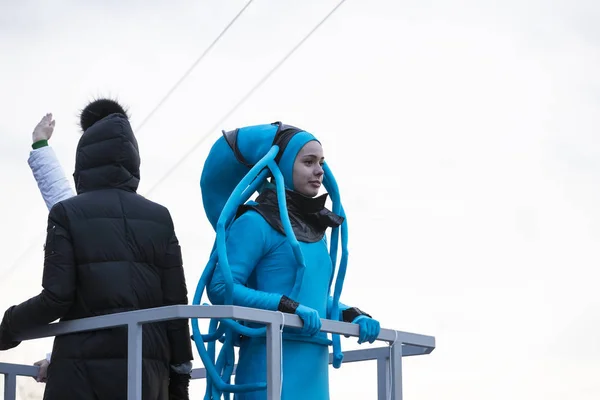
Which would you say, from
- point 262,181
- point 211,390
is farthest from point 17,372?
point 262,181

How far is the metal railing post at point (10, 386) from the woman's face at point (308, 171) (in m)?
1.85

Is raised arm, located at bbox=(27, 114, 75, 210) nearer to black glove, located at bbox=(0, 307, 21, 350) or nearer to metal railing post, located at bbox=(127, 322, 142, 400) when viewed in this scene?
black glove, located at bbox=(0, 307, 21, 350)

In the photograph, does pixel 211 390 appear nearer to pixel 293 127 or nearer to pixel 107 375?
pixel 107 375

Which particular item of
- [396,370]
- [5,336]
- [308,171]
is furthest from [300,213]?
[5,336]

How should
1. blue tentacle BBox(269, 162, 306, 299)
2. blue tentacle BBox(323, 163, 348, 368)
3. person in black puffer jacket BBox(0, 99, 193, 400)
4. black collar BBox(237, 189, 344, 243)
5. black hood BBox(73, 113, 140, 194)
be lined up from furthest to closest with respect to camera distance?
blue tentacle BBox(323, 163, 348, 368)
black collar BBox(237, 189, 344, 243)
blue tentacle BBox(269, 162, 306, 299)
black hood BBox(73, 113, 140, 194)
person in black puffer jacket BBox(0, 99, 193, 400)

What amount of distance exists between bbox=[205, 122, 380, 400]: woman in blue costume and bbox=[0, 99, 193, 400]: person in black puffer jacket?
46 cm

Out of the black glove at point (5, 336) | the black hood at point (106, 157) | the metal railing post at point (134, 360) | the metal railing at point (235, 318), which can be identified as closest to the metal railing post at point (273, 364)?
the metal railing at point (235, 318)

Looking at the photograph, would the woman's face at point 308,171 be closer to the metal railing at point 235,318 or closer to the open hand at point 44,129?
the metal railing at point 235,318

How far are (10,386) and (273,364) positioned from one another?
1.84 metres

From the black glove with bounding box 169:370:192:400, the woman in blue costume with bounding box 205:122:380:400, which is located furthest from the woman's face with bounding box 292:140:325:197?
the black glove with bounding box 169:370:192:400

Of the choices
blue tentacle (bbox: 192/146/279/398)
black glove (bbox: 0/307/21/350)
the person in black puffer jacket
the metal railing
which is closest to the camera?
the metal railing

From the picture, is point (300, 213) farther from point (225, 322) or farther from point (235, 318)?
point (235, 318)

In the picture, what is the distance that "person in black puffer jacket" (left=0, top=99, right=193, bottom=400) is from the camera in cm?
564

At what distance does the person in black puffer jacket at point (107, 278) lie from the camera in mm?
5637
